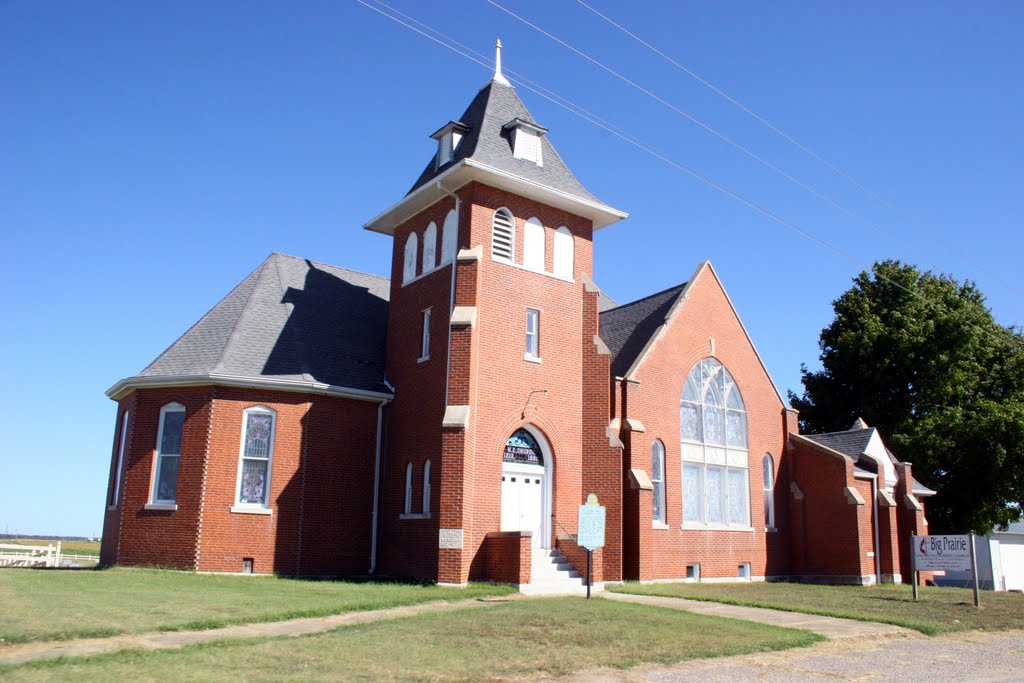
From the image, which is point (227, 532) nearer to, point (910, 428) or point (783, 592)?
point (783, 592)

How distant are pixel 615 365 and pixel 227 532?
12.3m

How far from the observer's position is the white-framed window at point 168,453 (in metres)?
22.4

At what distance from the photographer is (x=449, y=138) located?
81.6ft

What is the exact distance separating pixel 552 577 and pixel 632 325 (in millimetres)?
10066

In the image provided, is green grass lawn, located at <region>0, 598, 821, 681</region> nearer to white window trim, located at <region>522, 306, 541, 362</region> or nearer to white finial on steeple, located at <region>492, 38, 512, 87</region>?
white window trim, located at <region>522, 306, 541, 362</region>

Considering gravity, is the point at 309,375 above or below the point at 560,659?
above

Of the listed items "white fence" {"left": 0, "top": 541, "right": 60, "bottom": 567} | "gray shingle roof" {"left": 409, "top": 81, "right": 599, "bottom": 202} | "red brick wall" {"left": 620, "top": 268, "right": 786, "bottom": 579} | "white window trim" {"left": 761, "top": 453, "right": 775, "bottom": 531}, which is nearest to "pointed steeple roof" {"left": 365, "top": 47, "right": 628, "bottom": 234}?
"gray shingle roof" {"left": 409, "top": 81, "right": 599, "bottom": 202}

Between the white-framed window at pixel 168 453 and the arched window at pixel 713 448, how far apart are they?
574 inches

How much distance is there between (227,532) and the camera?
21.7 meters

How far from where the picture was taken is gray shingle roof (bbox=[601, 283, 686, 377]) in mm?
26516

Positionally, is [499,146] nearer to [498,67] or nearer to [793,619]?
[498,67]

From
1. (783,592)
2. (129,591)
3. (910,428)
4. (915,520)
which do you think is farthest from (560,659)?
(910,428)

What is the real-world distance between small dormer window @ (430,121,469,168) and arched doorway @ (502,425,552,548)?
27.4 feet

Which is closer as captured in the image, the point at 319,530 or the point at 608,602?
the point at 608,602
